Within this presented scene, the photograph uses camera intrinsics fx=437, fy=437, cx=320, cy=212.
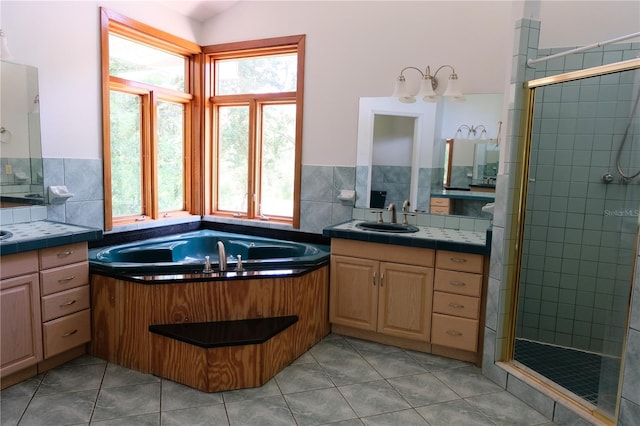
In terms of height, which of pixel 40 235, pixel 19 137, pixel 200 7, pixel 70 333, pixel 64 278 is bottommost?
pixel 70 333

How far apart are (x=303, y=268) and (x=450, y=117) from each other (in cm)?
155

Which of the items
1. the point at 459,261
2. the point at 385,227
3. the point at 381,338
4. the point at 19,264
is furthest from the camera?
the point at 385,227

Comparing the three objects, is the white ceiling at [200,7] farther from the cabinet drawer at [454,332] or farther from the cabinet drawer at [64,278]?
the cabinet drawer at [454,332]

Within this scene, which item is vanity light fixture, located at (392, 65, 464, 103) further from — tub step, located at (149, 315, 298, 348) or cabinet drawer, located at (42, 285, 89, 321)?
cabinet drawer, located at (42, 285, 89, 321)

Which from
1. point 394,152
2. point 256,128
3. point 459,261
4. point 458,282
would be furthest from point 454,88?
point 256,128

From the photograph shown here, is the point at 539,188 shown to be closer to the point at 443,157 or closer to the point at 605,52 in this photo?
the point at 443,157

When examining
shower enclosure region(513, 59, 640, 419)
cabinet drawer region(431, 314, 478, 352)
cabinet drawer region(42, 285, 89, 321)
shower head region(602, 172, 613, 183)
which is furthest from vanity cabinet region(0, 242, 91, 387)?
shower head region(602, 172, 613, 183)

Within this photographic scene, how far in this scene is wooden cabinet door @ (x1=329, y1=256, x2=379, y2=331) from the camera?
309 centimetres

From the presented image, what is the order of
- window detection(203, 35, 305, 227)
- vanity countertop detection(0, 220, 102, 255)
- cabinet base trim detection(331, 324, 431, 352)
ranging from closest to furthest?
vanity countertop detection(0, 220, 102, 255) → cabinet base trim detection(331, 324, 431, 352) → window detection(203, 35, 305, 227)

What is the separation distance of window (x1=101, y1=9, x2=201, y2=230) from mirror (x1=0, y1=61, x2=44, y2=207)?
0.48 meters

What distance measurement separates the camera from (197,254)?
380 centimetres

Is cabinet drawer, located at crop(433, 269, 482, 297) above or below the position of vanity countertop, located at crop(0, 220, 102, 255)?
below

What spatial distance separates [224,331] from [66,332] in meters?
0.96

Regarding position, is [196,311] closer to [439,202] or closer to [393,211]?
[393,211]
